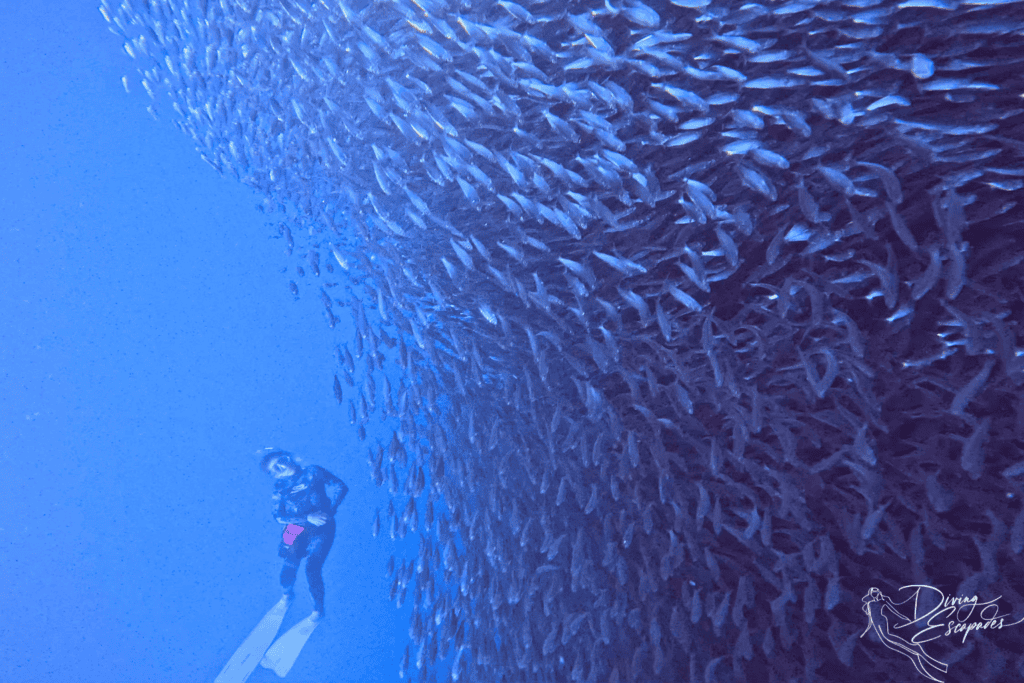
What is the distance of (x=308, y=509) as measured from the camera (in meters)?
4.62

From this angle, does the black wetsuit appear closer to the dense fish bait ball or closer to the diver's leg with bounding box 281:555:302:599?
the diver's leg with bounding box 281:555:302:599

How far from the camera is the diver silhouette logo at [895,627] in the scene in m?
1.83

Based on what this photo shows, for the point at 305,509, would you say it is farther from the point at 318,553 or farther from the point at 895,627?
the point at 895,627

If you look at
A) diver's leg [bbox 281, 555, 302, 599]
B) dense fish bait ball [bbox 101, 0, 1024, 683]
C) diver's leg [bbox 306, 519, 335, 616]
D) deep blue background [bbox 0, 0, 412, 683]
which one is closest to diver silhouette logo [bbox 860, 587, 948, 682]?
dense fish bait ball [bbox 101, 0, 1024, 683]

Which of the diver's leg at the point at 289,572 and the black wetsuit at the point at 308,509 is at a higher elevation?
the black wetsuit at the point at 308,509

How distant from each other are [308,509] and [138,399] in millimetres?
2192

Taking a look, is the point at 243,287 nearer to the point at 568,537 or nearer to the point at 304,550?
the point at 304,550

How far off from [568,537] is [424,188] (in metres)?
1.81

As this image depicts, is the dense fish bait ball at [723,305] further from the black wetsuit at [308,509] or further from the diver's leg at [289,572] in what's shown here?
the diver's leg at [289,572]

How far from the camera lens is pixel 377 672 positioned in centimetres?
525

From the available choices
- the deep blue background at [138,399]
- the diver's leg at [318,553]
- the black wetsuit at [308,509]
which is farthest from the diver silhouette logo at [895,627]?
the deep blue background at [138,399]

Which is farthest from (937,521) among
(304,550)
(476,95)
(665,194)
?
(304,550)

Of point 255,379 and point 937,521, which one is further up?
point 255,379

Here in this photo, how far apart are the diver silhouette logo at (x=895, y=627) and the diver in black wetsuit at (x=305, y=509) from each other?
3835 millimetres
